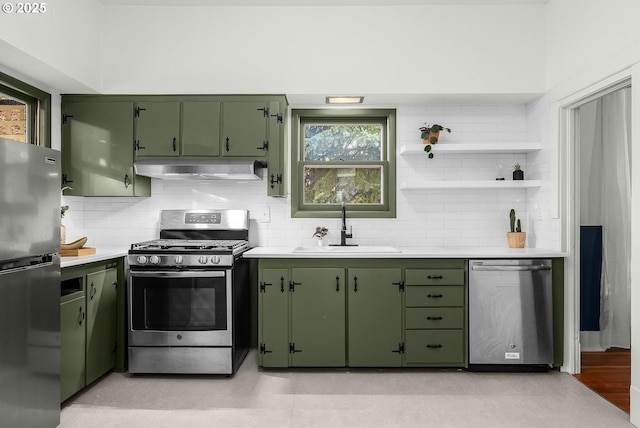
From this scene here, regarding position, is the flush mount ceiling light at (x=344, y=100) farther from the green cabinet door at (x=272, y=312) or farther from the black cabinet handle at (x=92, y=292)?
the black cabinet handle at (x=92, y=292)

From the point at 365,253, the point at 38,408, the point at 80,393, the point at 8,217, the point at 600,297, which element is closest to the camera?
the point at 8,217

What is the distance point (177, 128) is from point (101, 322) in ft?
5.25

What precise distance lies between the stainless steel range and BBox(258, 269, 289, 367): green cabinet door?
22 cm

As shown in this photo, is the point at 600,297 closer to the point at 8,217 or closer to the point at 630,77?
the point at 630,77

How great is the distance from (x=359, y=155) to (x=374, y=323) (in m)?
1.58

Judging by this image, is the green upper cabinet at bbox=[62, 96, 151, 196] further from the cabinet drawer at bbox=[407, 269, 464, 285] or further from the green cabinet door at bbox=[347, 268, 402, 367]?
the cabinet drawer at bbox=[407, 269, 464, 285]

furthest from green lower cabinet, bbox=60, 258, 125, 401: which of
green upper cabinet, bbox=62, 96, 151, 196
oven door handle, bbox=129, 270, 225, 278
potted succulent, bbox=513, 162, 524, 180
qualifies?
potted succulent, bbox=513, 162, 524, 180

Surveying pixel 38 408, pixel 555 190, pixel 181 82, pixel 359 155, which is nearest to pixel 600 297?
pixel 555 190

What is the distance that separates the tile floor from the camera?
2.73 m

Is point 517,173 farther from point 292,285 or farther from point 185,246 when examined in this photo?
point 185,246

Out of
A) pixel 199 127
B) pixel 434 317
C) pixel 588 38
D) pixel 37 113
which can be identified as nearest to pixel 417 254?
pixel 434 317

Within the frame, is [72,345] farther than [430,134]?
No

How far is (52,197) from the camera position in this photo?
243 centimetres

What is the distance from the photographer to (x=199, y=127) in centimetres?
379
